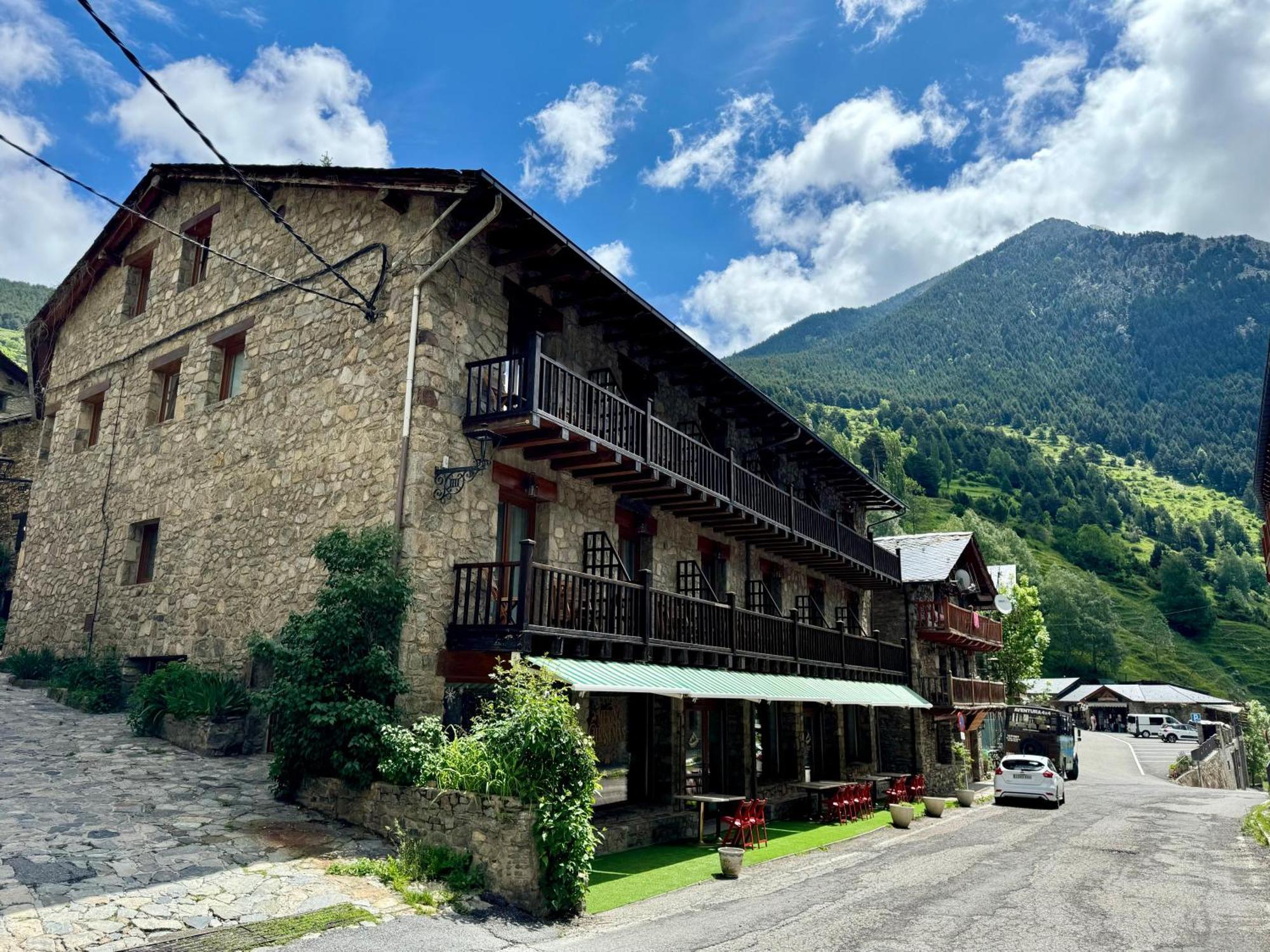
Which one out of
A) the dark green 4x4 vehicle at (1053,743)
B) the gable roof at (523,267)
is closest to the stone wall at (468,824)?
the gable roof at (523,267)

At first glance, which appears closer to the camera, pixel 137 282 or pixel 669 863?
pixel 669 863

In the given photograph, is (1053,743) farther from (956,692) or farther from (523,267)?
(523,267)

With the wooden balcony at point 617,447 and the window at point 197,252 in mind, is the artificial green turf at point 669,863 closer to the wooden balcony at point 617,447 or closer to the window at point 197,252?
the wooden balcony at point 617,447

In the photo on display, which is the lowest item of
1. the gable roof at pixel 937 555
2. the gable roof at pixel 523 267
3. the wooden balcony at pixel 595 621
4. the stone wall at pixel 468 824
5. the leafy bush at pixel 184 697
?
the stone wall at pixel 468 824

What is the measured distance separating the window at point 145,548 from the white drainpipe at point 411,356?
8415mm

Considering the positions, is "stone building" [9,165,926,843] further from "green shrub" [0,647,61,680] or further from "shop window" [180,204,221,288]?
"green shrub" [0,647,61,680]

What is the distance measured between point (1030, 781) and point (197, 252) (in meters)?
28.1

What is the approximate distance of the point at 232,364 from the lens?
17234mm

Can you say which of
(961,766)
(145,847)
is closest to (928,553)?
(961,766)

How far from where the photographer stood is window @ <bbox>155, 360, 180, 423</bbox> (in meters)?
18.5

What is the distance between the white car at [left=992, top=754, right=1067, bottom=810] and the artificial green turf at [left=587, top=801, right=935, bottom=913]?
11.3 m

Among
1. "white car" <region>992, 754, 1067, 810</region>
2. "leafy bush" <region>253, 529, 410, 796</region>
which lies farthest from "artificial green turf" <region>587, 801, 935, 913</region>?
"white car" <region>992, 754, 1067, 810</region>

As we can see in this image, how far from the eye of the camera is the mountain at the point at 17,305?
9097 centimetres

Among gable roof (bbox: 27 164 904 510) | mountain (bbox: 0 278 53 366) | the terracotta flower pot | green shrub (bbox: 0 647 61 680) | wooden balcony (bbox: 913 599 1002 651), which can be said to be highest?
mountain (bbox: 0 278 53 366)
